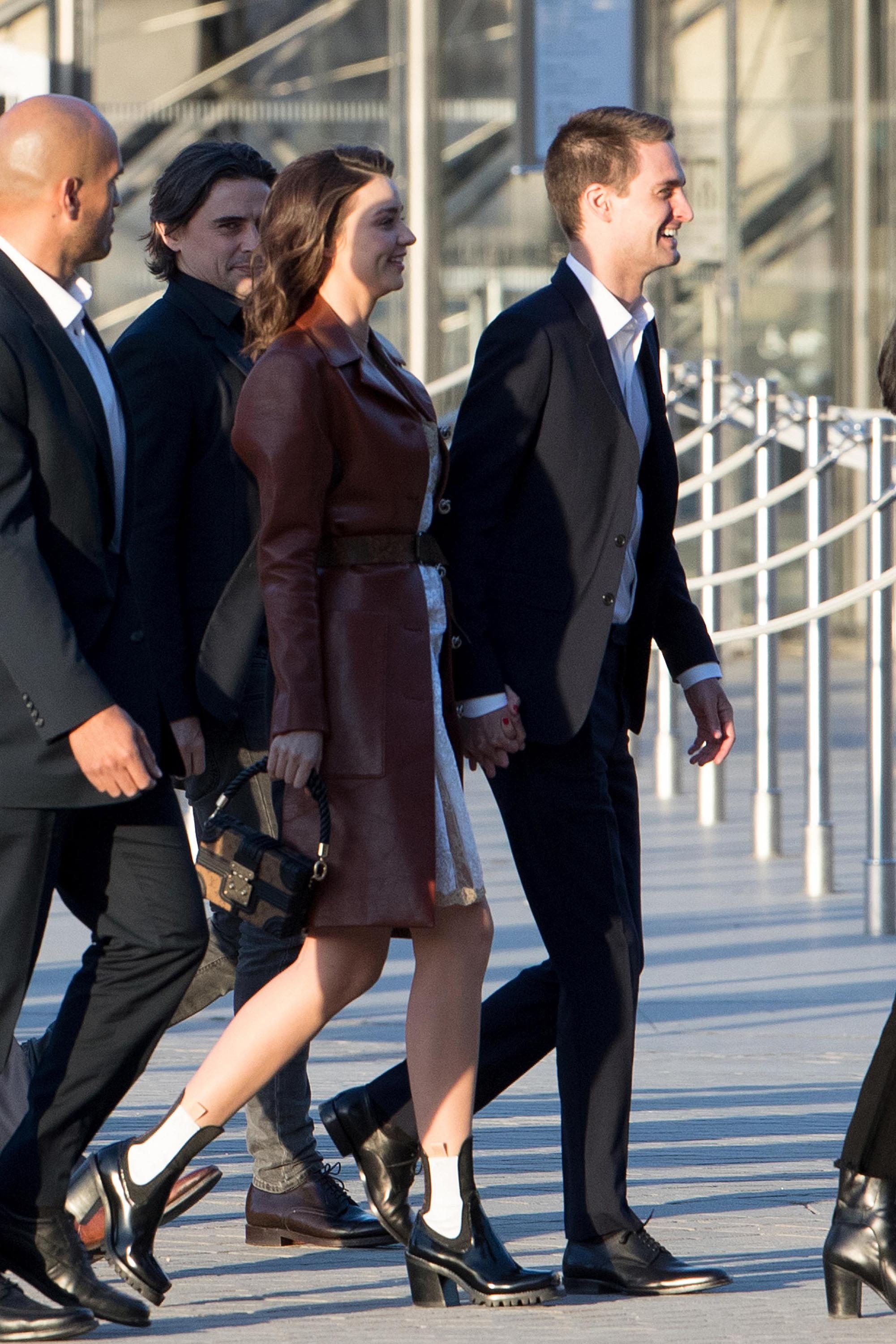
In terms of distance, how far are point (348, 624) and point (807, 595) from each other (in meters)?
5.64

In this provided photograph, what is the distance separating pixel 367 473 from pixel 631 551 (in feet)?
1.82

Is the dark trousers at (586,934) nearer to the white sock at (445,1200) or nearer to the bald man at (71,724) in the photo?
the white sock at (445,1200)

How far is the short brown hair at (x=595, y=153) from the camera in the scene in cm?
383

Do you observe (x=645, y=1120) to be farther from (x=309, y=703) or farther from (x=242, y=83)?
(x=242, y=83)

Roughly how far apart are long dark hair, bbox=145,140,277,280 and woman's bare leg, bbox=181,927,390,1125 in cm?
144

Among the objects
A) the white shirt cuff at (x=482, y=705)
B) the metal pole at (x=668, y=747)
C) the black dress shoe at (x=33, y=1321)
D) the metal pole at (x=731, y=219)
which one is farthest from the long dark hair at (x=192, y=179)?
the metal pole at (x=731, y=219)

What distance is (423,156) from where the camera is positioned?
15734mm

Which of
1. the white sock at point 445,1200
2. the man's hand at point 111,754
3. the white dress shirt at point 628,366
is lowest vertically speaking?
the white sock at point 445,1200

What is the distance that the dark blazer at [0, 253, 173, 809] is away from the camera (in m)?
3.25

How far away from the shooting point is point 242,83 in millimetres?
15555

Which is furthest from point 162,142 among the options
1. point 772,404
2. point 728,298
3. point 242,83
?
point 772,404

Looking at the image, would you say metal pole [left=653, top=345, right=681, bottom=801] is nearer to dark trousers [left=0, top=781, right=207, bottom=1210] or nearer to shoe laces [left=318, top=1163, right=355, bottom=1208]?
shoe laces [left=318, top=1163, right=355, bottom=1208]

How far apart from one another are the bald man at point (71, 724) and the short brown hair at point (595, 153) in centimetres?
79

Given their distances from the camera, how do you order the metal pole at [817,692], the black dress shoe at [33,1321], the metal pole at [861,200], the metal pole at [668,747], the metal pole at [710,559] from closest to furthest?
1. the black dress shoe at [33,1321]
2. the metal pole at [817,692]
3. the metal pole at [710,559]
4. the metal pole at [668,747]
5. the metal pole at [861,200]
